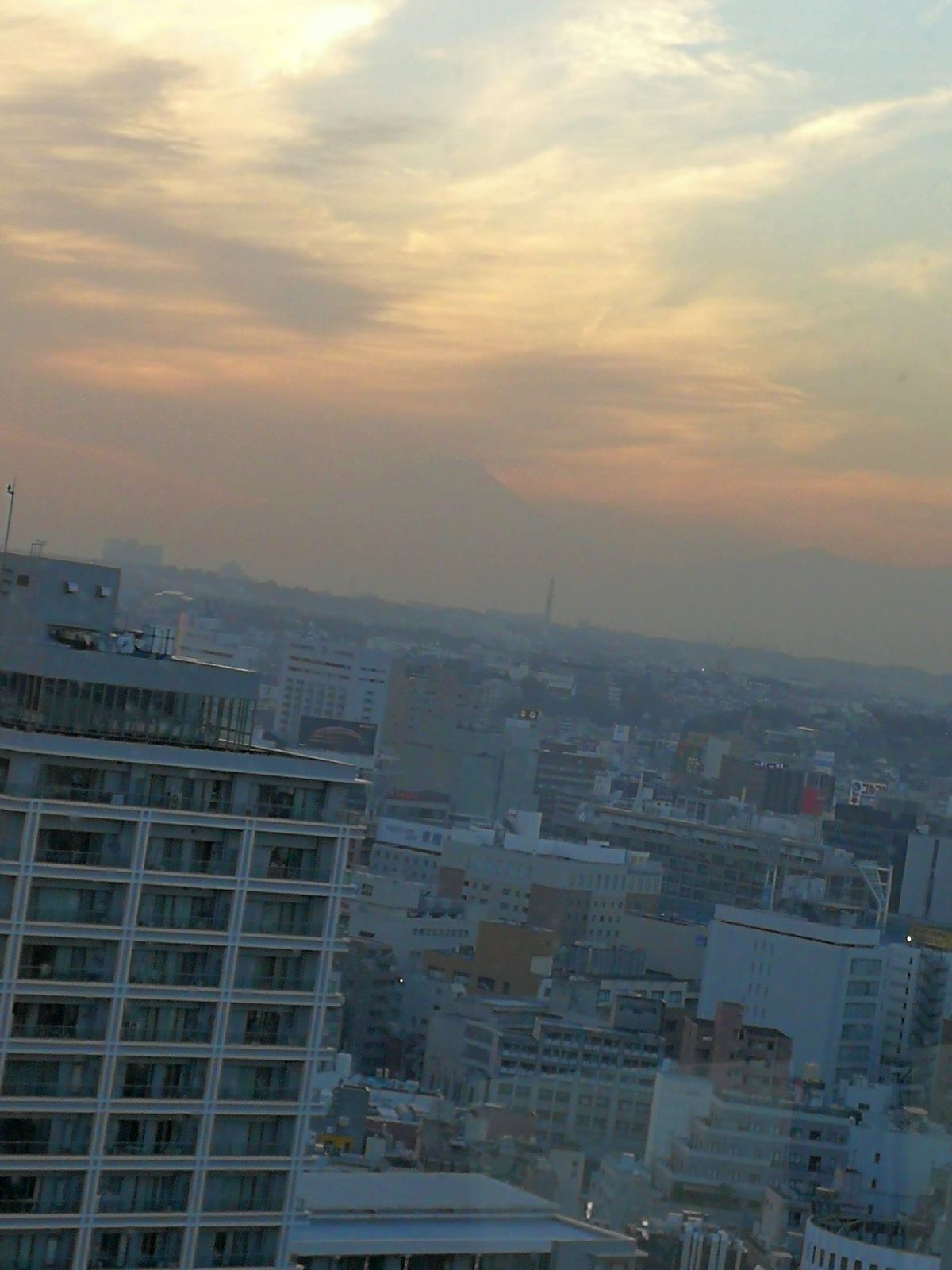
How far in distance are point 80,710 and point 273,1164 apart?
83cm

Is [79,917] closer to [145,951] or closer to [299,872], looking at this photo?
[145,951]

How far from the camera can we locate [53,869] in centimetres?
263

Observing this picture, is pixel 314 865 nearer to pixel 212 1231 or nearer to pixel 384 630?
pixel 212 1231

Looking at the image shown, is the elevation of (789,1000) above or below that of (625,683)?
below

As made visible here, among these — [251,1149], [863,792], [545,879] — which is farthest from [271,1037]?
[545,879]

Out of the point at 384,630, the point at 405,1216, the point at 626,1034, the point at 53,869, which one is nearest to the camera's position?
the point at 53,869

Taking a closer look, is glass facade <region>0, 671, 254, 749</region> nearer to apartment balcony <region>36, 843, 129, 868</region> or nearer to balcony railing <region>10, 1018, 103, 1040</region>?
apartment balcony <region>36, 843, 129, 868</region>

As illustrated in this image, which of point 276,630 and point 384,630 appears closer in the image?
point 276,630

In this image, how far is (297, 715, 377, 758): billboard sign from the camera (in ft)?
18.5

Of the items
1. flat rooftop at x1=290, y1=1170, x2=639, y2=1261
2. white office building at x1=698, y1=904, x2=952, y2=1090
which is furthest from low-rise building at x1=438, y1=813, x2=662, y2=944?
flat rooftop at x1=290, y1=1170, x2=639, y2=1261

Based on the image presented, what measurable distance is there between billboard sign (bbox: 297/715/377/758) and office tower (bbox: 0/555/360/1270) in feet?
6.74

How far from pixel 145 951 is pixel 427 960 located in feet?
17.0

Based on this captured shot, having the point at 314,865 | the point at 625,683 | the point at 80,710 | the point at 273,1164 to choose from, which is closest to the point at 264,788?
the point at 314,865

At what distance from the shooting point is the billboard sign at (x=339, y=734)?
221 inches
